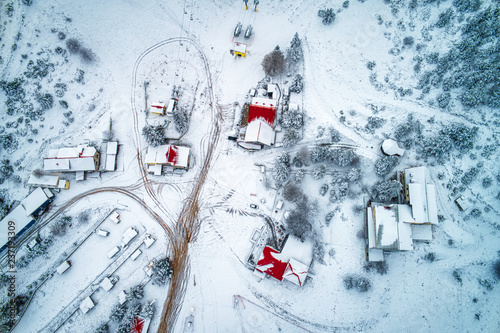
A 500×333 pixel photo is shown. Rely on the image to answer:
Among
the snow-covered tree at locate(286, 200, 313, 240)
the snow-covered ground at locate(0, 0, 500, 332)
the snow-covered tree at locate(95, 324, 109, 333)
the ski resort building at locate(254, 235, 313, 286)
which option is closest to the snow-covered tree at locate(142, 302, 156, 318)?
the snow-covered ground at locate(0, 0, 500, 332)

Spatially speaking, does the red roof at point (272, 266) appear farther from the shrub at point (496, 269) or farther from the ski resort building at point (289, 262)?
the shrub at point (496, 269)

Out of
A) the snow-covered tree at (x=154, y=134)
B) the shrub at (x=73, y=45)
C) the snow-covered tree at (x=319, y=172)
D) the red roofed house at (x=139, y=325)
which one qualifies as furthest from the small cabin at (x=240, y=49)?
the red roofed house at (x=139, y=325)

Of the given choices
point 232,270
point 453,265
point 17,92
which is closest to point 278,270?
point 232,270

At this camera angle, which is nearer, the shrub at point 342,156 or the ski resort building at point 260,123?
the shrub at point 342,156

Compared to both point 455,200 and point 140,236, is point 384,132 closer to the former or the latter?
point 455,200

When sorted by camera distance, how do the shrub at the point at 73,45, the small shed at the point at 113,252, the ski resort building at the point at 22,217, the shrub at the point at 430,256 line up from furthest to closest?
the shrub at the point at 73,45
the small shed at the point at 113,252
the ski resort building at the point at 22,217
the shrub at the point at 430,256

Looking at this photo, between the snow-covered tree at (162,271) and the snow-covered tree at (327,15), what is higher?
the snow-covered tree at (327,15)

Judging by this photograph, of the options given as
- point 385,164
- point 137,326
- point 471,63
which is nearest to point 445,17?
point 471,63
